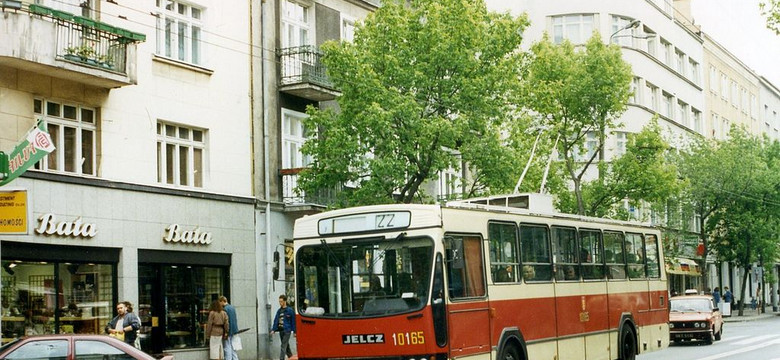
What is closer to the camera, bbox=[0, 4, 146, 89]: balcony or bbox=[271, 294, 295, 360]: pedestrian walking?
bbox=[0, 4, 146, 89]: balcony

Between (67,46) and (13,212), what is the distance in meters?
5.23

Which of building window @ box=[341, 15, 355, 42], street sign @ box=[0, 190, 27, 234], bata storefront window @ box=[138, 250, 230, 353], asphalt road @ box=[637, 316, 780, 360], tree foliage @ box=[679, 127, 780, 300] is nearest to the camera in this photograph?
street sign @ box=[0, 190, 27, 234]

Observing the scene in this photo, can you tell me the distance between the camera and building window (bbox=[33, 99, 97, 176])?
69.1 feet

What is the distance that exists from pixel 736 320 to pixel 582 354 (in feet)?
121

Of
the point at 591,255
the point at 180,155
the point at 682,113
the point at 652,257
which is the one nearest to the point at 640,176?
the point at 652,257

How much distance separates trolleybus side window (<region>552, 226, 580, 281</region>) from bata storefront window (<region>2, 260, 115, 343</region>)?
1002 cm

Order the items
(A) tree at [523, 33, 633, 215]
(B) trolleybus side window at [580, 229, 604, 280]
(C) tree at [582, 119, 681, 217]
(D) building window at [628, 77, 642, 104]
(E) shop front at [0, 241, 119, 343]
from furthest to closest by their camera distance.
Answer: (D) building window at [628, 77, 642, 104] → (C) tree at [582, 119, 681, 217] → (A) tree at [523, 33, 633, 215] → (E) shop front at [0, 241, 119, 343] → (B) trolleybus side window at [580, 229, 604, 280]

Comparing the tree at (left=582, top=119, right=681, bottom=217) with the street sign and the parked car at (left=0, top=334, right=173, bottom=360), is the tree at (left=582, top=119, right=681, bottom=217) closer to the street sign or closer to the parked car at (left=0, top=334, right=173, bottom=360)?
the street sign

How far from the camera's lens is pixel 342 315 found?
48.5ft

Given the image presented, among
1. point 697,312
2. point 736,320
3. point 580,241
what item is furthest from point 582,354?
point 736,320

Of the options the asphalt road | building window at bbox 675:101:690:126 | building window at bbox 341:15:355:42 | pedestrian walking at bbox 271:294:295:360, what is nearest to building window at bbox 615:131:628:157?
building window at bbox 675:101:690:126

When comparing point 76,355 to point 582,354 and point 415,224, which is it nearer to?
point 415,224

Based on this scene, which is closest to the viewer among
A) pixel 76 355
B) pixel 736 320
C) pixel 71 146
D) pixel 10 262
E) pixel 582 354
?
pixel 76 355

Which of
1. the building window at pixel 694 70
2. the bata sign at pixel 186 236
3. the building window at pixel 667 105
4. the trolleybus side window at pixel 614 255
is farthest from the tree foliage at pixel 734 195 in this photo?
the bata sign at pixel 186 236
